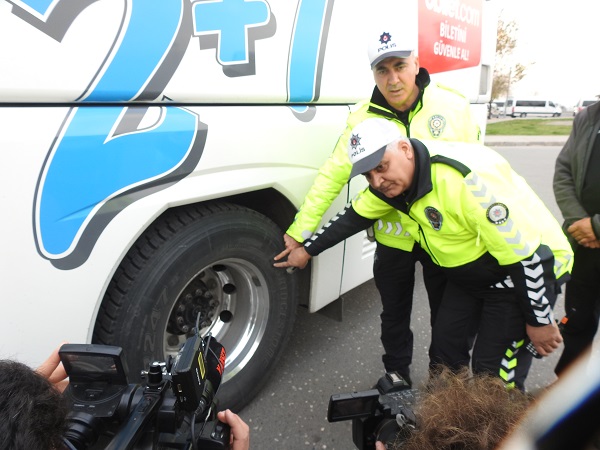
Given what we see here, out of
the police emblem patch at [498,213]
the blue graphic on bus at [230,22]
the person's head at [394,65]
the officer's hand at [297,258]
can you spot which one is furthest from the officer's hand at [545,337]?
the blue graphic on bus at [230,22]

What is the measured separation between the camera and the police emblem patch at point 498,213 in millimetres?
1398

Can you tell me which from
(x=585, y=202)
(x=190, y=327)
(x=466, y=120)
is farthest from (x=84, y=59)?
(x=585, y=202)

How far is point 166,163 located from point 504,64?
35.2 meters

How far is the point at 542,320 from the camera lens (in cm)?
155

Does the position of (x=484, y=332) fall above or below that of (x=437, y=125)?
below

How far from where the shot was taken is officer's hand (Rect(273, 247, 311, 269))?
6.73 feet

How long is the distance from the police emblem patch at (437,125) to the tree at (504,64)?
2202cm

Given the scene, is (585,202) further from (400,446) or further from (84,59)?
(84,59)

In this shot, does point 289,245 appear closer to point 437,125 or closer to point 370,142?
point 370,142

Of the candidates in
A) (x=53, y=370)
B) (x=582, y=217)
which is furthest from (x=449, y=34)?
(x=53, y=370)

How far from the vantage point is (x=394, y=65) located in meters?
1.95

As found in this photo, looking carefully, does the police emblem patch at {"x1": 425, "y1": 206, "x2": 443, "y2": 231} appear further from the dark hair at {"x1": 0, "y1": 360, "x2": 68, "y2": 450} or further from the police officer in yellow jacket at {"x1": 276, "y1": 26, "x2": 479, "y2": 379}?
the dark hair at {"x1": 0, "y1": 360, "x2": 68, "y2": 450}

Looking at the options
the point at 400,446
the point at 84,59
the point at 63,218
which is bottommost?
the point at 400,446

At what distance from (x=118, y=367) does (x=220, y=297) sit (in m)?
1.12
